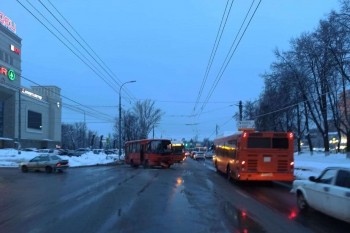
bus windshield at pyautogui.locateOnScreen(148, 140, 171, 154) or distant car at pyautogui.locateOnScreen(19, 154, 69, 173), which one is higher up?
bus windshield at pyautogui.locateOnScreen(148, 140, 171, 154)

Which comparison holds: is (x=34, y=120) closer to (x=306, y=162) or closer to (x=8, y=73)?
(x=8, y=73)

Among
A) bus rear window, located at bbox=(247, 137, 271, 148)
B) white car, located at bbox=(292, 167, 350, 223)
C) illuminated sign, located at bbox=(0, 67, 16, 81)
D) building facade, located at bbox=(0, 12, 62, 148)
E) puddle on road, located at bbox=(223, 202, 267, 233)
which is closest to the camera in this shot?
puddle on road, located at bbox=(223, 202, 267, 233)

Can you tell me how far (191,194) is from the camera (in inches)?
747

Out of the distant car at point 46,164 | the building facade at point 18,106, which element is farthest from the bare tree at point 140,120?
the distant car at point 46,164

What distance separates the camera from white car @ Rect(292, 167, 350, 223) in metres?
11.2

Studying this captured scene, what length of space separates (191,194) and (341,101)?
38.5 meters

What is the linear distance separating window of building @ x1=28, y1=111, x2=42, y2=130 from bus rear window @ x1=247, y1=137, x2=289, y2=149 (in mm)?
106285

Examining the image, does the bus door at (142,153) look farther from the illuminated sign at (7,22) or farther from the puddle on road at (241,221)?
the illuminated sign at (7,22)

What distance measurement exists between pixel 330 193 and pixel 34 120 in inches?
4770

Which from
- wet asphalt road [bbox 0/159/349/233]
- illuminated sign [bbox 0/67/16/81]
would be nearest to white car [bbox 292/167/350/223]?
wet asphalt road [bbox 0/159/349/233]

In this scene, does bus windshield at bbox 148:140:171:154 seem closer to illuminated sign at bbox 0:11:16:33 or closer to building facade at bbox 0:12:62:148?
building facade at bbox 0:12:62:148

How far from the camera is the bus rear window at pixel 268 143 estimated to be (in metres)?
24.1

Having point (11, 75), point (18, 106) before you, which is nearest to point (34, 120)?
point (18, 106)

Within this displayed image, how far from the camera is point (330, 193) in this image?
1193cm
